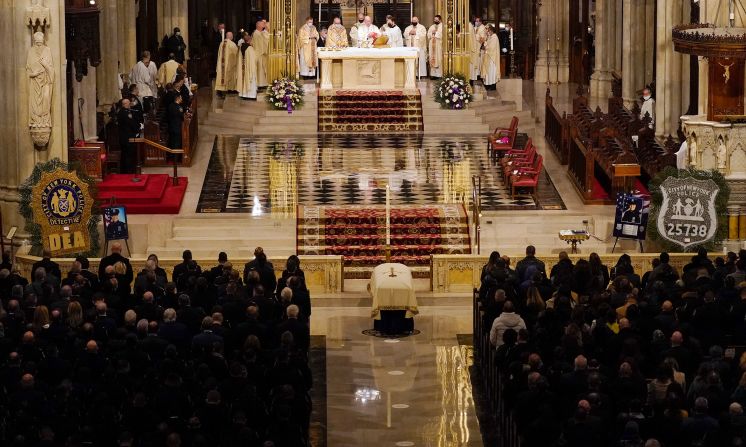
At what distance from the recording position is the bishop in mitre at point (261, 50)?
131 ft

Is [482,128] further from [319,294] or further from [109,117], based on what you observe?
[319,294]

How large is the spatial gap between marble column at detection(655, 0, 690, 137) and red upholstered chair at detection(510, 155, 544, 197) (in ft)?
15.2

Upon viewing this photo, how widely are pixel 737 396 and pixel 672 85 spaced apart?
18461 millimetres

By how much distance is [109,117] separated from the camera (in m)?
35.1

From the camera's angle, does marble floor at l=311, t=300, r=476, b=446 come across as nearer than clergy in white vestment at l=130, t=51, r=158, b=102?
Yes

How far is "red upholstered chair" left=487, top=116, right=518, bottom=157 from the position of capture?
33.8 meters

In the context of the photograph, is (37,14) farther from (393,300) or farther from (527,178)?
(527,178)

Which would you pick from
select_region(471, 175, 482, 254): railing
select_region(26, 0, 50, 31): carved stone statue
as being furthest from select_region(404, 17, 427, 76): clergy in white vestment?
select_region(26, 0, 50, 31): carved stone statue

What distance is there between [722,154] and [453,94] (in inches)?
421

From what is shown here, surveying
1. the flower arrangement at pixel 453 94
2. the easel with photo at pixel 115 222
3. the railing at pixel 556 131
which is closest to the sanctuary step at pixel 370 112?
the flower arrangement at pixel 453 94

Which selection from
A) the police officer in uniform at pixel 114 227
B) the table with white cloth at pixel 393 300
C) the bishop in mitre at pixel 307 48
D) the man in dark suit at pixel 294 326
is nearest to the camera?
the man in dark suit at pixel 294 326

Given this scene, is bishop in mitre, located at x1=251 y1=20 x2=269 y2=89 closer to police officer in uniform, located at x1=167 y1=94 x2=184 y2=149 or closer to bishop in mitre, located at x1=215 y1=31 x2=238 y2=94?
bishop in mitre, located at x1=215 y1=31 x2=238 y2=94

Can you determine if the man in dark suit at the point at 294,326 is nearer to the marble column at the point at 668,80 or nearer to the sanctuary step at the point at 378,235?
the sanctuary step at the point at 378,235

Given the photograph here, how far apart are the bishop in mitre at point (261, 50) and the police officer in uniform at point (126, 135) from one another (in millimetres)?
7729
